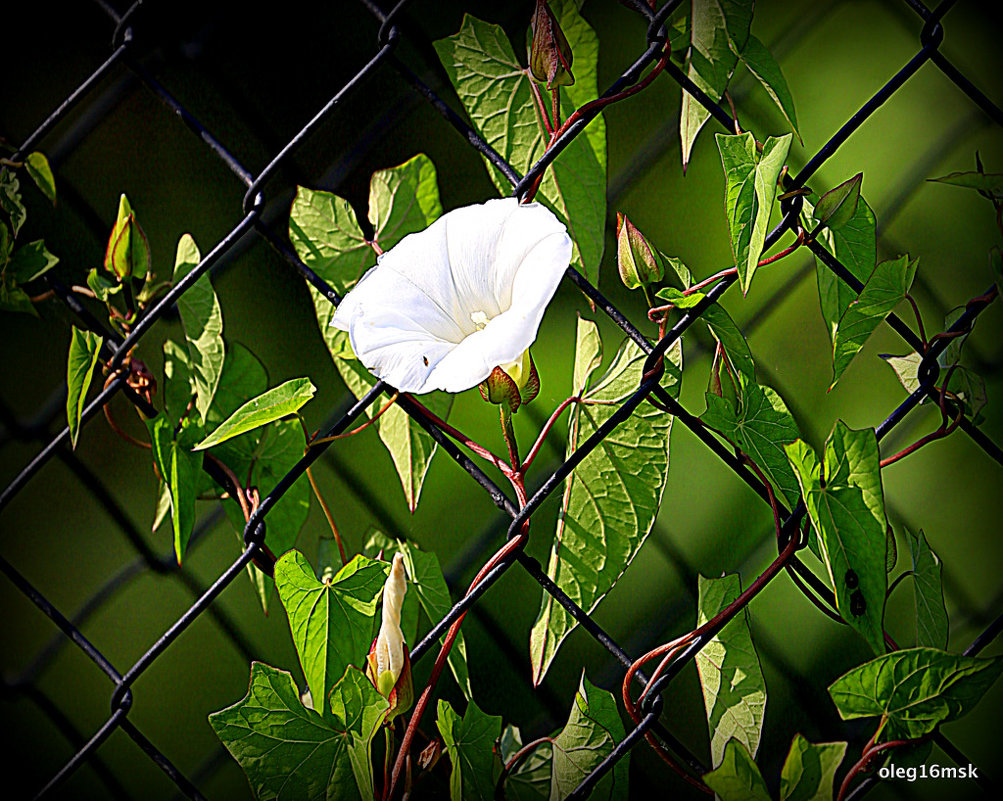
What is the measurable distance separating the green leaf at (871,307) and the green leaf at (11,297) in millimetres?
605

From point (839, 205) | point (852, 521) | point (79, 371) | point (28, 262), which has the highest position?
point (28, 262)

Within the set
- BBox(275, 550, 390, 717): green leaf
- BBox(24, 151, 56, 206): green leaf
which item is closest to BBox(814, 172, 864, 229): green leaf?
BBox(275, 550, 390, 717): green leaf

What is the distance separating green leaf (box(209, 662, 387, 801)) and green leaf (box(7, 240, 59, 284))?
0.38 m

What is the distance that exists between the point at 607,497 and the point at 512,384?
123 millimetres

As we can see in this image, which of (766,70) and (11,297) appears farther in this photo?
(11,297)

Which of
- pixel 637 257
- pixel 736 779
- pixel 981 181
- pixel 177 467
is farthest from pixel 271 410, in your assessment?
pixel 981 181

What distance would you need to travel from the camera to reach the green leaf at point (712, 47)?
0.45 m

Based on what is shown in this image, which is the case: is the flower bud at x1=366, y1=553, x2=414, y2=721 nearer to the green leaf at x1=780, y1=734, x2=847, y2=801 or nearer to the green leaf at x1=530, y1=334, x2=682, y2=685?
the green leaf at x1=530, y1=334, x2=682, y2=685

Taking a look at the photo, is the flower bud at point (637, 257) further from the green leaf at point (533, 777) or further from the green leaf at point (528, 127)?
the green leaf at point (533, 777)

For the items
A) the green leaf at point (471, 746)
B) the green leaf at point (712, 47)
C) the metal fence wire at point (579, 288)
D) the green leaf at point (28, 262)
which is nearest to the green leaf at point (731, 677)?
the metal fence wire at point (579, 288)

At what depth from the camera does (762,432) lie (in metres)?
0.43

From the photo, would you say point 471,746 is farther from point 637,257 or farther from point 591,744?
point 637,257

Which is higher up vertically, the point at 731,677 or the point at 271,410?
the point at 271,410

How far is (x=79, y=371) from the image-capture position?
499 mm
